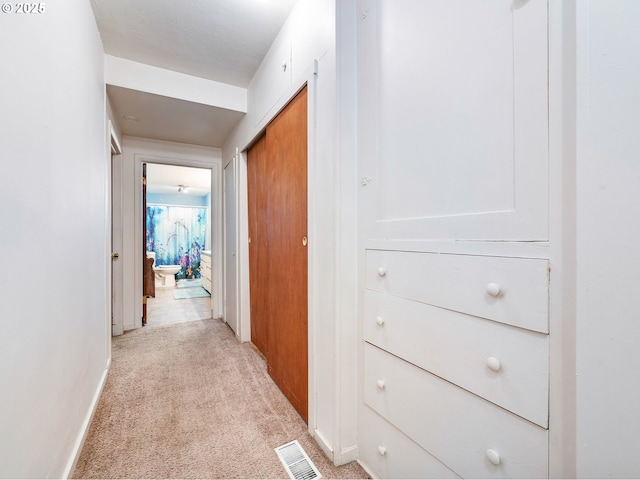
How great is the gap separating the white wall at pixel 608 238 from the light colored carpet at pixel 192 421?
101 cm


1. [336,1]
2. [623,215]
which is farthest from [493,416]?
[336,1]

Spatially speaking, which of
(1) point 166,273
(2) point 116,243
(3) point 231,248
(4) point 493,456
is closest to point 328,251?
(4) point 493,456

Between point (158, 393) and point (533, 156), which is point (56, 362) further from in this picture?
point (533, 156)

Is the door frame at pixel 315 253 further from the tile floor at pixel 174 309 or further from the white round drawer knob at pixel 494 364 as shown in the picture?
the tile floor at pixel 174 309

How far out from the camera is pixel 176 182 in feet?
19.3

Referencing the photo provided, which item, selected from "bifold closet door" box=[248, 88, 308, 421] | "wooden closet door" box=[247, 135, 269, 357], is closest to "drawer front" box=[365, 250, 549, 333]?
"bifold closet door" box=[248, 88, 308, 421]

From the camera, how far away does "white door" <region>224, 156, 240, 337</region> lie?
2.93 metres

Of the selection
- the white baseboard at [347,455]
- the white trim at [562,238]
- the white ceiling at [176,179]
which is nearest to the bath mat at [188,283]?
the white ceiling at [176,179]

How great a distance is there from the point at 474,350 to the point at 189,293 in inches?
217

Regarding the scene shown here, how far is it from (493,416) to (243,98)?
2926 mm

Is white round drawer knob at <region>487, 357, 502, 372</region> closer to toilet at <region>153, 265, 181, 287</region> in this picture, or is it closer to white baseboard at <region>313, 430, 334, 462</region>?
white baseboard at <region>313, 430, 334, 462</region>

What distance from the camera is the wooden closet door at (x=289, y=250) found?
161 cm

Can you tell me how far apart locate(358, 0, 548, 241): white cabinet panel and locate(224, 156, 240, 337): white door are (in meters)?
2.05

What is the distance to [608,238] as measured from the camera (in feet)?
1.76
